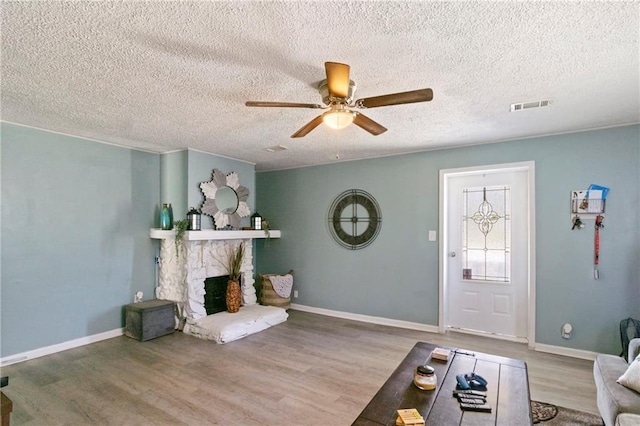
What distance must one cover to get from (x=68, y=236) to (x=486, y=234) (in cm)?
513

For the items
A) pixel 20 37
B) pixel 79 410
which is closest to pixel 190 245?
pixel 79 410

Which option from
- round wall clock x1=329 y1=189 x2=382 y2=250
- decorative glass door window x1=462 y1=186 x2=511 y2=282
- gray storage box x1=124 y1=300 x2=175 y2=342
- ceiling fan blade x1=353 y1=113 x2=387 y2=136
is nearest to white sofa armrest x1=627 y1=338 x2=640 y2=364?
decorative glass door window x1=462 y1=186 x2=511 y2=282

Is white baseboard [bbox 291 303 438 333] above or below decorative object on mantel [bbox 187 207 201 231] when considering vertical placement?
below

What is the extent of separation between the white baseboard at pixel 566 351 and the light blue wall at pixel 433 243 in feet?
0.16

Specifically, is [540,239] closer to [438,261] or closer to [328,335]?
[438,261]

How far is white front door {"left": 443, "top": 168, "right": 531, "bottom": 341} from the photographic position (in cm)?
397

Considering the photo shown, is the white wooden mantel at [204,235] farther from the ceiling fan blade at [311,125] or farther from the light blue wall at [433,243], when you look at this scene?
the ceiling fan blade at [311,125]

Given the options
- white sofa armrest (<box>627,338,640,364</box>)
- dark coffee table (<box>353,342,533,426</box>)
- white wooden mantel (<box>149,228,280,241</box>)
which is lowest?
dark coffee table (<box>353,342,533,426</box>)

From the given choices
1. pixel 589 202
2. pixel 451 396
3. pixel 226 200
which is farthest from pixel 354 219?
pixel 451 396

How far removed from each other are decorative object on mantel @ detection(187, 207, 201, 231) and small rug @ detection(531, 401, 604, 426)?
13.1 ft

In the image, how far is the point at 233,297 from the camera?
15.4 ft

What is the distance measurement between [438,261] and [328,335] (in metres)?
1.77

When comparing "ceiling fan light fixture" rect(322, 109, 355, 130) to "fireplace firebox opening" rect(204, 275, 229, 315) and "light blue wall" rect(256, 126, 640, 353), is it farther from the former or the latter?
"fireplace firebox opening" rect(204, 275, 229, 315)

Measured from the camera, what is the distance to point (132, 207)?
4391 mm
